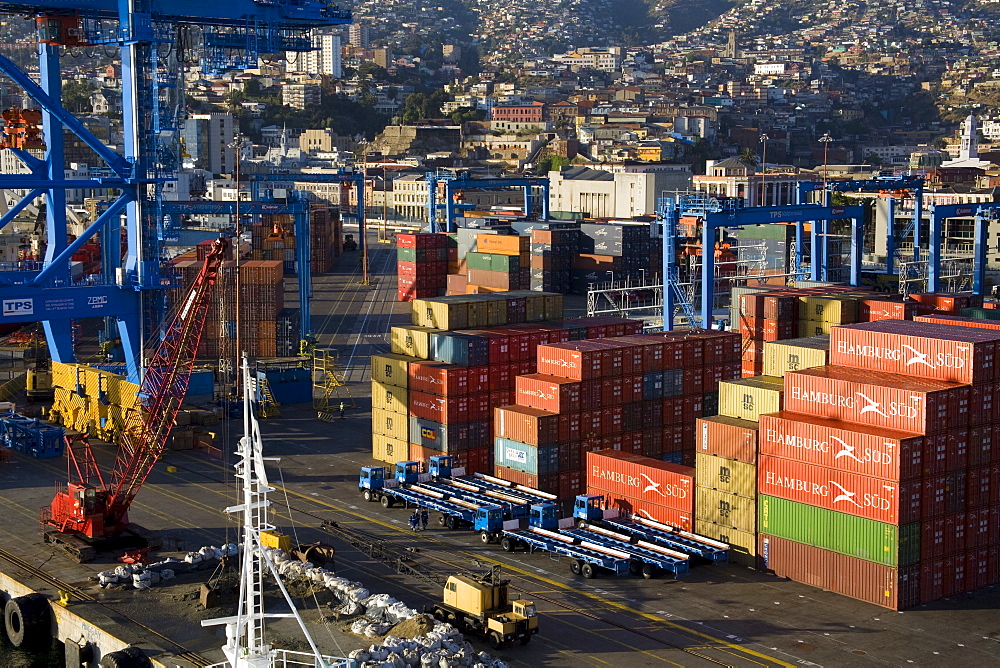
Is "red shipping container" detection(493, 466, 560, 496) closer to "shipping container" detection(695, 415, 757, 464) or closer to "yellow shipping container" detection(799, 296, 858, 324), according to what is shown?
"shipping container" detection(695, 415, 757, 464)

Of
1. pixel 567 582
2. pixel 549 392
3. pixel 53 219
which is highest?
pixel 53 219

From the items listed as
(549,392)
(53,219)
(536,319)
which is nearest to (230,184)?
(53,219)

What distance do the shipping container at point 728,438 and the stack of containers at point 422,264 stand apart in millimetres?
63381

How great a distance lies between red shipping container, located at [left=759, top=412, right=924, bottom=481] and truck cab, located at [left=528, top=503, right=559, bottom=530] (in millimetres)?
7168

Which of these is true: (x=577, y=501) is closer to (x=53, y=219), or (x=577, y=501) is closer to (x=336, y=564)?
(x=336, y=564)

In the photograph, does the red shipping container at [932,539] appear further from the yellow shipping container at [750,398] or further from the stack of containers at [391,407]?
the stack of containers at [391,407]

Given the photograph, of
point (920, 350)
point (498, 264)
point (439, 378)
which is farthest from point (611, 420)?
point (498, 264)

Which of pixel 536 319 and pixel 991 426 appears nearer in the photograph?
pixel 991 426

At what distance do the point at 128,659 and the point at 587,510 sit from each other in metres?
16.0

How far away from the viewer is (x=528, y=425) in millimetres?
50969

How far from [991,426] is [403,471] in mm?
20225

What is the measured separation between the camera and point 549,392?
2028 inches

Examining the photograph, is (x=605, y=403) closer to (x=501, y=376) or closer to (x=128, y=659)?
(x=501, y=376)

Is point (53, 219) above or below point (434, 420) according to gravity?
above
